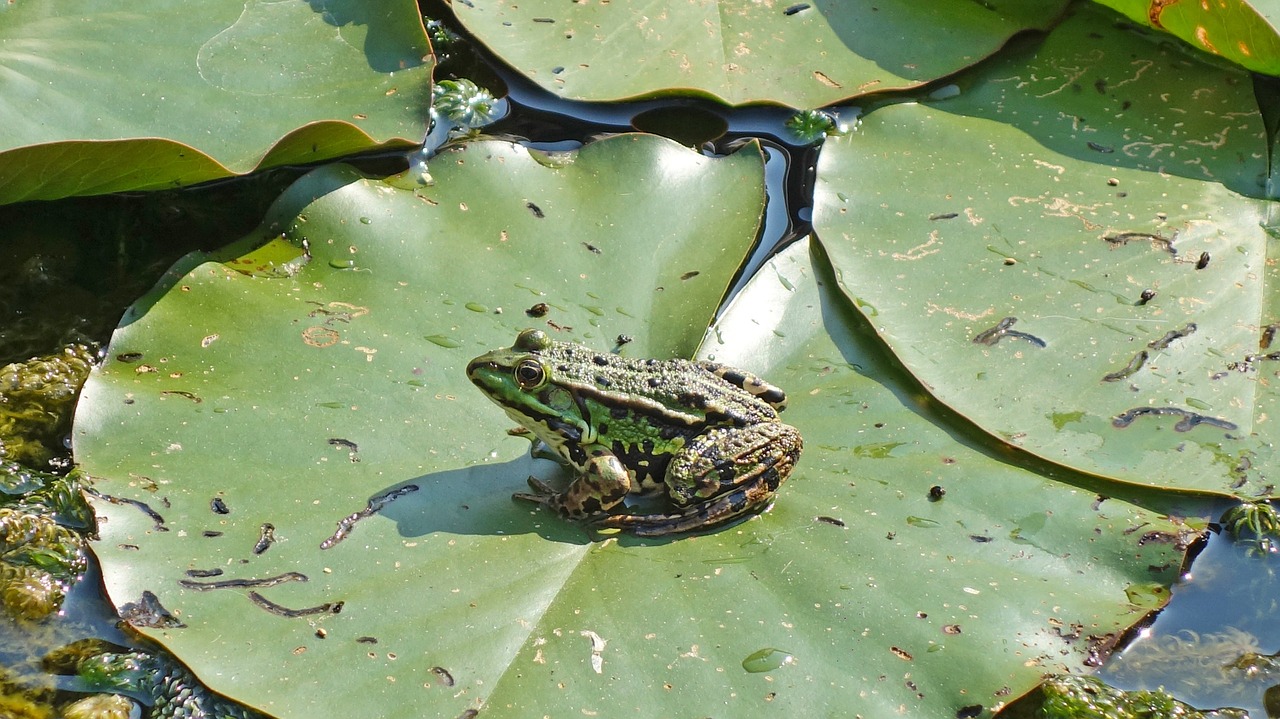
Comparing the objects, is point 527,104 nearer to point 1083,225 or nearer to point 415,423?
Answer: point 415,423

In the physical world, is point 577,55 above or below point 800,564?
above

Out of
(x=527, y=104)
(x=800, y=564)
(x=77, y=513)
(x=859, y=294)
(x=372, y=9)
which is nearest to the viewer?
(x=800, y=564)

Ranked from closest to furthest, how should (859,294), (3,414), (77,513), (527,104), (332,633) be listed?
(332,633)
(77,513)
(3,414)
(859,294)
(527,104)

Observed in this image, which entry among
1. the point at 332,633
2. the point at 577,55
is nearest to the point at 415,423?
the point at 332,633

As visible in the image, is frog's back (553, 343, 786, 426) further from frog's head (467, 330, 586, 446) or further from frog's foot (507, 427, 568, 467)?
frog's foot (507, 427, 568, 467)

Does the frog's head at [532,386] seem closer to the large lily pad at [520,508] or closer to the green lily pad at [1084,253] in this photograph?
the large lily pad at [520,508]

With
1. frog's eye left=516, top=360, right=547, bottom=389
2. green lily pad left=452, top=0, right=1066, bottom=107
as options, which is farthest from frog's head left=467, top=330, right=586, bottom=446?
green lily pad left=452, top=0, right=1066, bottom=107
